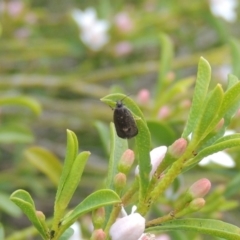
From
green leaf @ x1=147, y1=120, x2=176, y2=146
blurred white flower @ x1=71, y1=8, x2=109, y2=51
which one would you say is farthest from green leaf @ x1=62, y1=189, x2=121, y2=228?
blurred white flower @ x1=71, y1=8, x2=109, y2=51

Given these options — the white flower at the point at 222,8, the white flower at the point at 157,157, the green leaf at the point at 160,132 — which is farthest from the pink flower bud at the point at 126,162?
the white flower at the point at 222,8

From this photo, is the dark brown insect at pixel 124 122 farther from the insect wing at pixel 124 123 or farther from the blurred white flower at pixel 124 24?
the blurred white flower at pixel 124 24

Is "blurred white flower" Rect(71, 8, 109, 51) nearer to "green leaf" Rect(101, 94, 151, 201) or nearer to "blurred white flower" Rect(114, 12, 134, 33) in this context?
"blurred white flower" Rect(114, 12, 134, 33)

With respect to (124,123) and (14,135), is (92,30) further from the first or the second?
(124,123)

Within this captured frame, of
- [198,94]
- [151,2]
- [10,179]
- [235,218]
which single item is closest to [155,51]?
[151,2]

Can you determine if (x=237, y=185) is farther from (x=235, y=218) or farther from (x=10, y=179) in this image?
(x=235, y=218)

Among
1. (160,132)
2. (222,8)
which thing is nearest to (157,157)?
(160,132)
